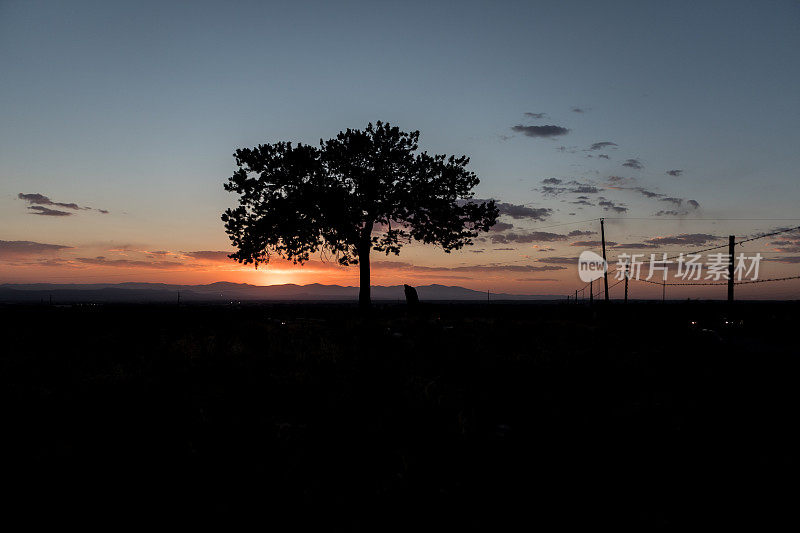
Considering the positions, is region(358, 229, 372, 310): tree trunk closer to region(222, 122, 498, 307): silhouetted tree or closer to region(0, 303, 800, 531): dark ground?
region(222, 122, 498, 307): silhouetted tree

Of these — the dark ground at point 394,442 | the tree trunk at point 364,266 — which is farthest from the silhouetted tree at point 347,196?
the dark ground at point 394,442

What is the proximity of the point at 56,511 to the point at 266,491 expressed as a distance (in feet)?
5.98

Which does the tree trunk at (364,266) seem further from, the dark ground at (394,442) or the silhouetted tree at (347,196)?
the dark ground at (394,442)

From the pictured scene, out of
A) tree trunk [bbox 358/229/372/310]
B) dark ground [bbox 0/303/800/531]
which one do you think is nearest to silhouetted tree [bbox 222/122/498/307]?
tree trunk [bbox 358/229/372/310]

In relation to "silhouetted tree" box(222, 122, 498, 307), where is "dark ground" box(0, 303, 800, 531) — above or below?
below

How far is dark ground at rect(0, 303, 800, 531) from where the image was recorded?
3.89 metres

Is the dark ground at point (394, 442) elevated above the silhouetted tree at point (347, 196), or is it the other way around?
the silhouetted tree at point (347, 196)

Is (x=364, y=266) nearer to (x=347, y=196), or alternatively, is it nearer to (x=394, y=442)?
(x=347, y=196)

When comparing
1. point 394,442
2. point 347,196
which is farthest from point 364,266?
point 394,442

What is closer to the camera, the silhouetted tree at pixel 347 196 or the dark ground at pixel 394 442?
the dark ground at pixel 394 442

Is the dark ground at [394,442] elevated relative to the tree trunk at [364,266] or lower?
lower

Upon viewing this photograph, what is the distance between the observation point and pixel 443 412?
19.9ft

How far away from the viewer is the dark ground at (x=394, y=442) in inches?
153

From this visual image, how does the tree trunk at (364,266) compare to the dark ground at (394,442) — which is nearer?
the dark ground at (394,442)
